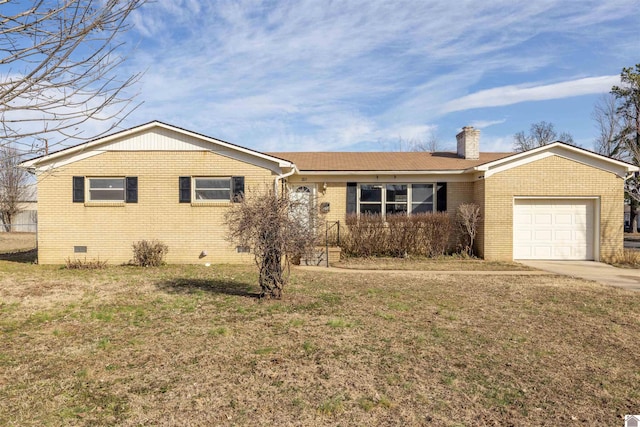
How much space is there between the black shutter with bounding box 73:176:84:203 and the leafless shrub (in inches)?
459

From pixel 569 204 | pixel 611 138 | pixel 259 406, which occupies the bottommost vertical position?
pixel 259 406

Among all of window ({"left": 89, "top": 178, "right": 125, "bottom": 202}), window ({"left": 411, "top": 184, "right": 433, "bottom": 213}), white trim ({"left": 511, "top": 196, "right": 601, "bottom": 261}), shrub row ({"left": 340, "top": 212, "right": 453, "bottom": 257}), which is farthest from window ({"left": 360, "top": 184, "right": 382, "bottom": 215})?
window ({"left": 89, "top": 178, "right": 125, "bottom": 202})

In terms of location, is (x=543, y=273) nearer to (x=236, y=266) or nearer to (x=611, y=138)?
(x=236, y=266)

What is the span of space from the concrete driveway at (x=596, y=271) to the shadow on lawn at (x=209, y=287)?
26.5 ft

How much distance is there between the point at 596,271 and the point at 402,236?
541cm

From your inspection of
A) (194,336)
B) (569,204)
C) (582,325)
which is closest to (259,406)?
(194,336)

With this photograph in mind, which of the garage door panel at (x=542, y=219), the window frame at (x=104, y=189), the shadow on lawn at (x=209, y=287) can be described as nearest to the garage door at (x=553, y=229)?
the garage door panel at (x=542, y=219)

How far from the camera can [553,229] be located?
13633mm

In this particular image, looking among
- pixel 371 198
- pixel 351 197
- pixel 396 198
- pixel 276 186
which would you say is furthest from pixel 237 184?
pixel 396 198

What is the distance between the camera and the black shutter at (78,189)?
1224cm

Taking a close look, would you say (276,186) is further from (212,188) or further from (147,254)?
(147,254)

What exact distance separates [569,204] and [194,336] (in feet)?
41.9

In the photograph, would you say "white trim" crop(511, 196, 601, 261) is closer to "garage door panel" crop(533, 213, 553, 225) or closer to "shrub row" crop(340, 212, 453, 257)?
"garage door panel" crop(533, 213, 553, 225)

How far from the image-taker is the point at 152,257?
11562 millimetres
